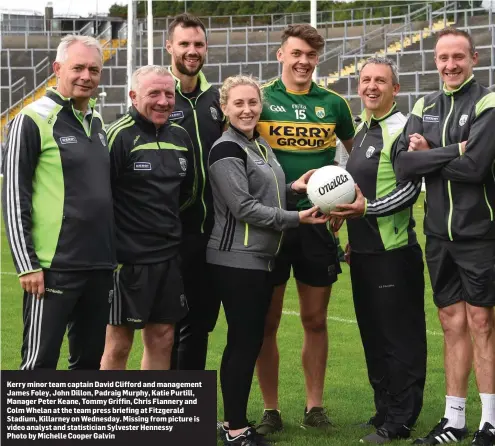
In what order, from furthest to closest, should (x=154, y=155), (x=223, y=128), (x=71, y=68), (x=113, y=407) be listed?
(x=223, y=128)
(x=154, y=155)
(x=71, y=68)
(x=113, y=407)

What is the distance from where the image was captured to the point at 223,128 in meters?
5.66

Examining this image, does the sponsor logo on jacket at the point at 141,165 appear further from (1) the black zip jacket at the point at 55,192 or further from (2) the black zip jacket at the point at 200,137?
(2) the black zip jacket at the point at 200,137

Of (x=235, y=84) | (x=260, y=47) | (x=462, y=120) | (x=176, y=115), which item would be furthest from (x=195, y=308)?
(x=260, y=47)

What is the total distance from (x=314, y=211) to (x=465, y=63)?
109 centimetres

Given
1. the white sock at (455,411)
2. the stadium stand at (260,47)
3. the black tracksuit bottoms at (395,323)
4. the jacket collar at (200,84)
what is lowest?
the white sock at (455,411)

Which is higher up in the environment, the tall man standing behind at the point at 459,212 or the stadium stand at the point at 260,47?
the stadium stand at the point at 260,47

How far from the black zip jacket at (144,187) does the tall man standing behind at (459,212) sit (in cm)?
122

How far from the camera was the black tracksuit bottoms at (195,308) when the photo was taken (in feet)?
18.2

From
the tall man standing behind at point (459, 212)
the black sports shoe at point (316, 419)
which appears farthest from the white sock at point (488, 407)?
the black sports shoe at point (316, 419)

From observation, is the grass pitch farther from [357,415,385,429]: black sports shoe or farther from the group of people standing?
the group of people standing

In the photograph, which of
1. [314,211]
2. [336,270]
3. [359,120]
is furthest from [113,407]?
[359,120]

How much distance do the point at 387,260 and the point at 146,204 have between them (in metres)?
1.38

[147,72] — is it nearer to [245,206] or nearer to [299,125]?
[245,206]

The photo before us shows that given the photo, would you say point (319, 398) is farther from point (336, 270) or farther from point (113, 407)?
point (113, 407)
